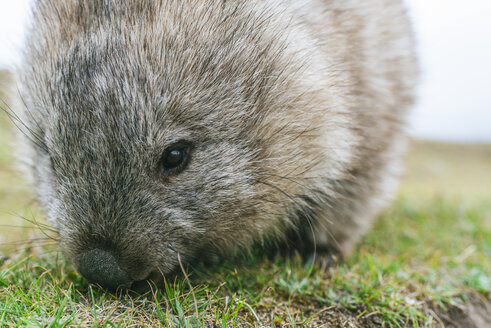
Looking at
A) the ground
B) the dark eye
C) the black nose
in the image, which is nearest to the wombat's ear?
the dark eye

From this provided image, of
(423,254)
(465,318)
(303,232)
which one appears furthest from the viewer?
(423,254)

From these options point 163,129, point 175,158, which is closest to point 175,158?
point 175,158

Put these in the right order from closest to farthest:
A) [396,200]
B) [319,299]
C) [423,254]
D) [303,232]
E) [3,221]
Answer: [319,299] → [303,232] → [423,254] → [3,221] → [396,200]

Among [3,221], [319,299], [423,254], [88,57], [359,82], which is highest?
[88,57]

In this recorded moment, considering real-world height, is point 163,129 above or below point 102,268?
above

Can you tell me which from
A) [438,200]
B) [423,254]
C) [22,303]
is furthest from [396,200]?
[22,303]

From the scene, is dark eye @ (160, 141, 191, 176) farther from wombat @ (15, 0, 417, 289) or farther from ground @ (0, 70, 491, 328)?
ground @ (0, 70, 491, 328)

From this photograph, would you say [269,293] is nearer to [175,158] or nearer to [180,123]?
[175,158]

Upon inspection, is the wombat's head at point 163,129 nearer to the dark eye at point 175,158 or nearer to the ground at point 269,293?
the dark eye at point 175,158

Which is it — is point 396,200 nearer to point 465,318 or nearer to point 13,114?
point 465,318
